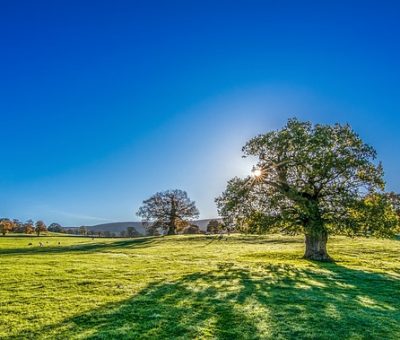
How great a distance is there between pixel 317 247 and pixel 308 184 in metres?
5.85

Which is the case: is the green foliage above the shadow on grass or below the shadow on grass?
above

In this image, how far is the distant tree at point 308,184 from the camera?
3120cm

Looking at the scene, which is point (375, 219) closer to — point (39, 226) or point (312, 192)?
point (312, 192)

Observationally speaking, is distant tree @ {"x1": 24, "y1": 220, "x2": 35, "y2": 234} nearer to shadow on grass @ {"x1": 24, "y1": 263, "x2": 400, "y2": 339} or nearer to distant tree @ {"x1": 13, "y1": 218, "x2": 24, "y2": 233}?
distant tree @ {"x1": 13, "y1": 218, "x2": 24, "y2": 233}

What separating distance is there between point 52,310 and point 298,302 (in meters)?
9.58

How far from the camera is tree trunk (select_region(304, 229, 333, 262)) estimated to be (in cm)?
3200

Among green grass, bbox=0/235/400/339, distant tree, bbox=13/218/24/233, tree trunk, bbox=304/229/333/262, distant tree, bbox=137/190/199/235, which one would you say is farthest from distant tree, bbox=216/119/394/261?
distant tree, bbox=13/218/24/233

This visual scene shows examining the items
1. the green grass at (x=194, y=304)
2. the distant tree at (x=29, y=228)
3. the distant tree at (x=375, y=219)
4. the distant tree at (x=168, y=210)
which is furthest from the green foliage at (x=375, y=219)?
the distant tree at (x=29, y=228)

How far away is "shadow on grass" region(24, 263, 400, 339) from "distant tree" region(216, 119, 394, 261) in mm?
→ 11672

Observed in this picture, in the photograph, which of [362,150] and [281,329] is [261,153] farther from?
[281,329]

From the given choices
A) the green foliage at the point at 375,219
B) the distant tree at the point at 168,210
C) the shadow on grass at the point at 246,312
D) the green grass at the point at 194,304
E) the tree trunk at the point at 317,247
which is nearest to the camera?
the shadow on grass at the point at 246,312

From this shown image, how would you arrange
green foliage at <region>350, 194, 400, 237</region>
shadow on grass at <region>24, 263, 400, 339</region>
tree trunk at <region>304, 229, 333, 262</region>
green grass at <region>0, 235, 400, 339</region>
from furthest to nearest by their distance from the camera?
tree trunk at <region>304, 229, 333, 262</region> < green foliage at <region>350, 194, 400, 237</region> < green grass at <region>0, 235, 400, 339</region> < shadow on grass at <region>24, 263, 400, 339</region>

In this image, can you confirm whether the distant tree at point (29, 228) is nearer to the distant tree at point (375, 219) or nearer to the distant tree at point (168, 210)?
the distant tree at point (168, 210)

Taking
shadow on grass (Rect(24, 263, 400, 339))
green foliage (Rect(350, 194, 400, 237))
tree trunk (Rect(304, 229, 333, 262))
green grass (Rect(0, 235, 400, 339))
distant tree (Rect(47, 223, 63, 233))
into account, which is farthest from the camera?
distant tree (Rect(47, 223, 63, 233))
